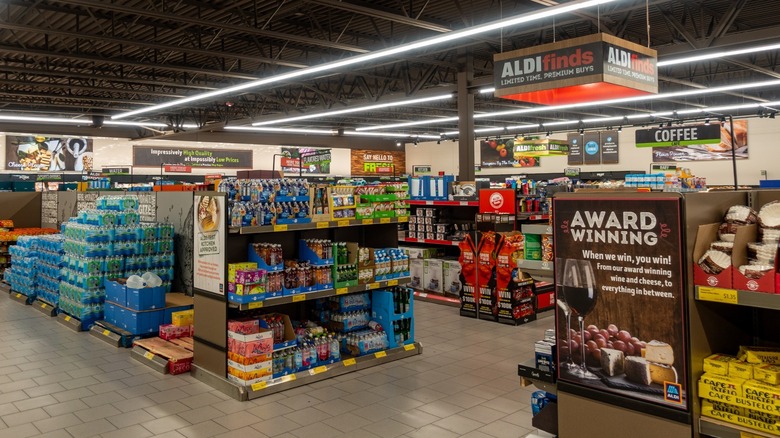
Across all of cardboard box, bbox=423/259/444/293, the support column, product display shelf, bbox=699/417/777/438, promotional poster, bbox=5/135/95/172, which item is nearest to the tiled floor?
product display shelf, bbox=699/417/777/438

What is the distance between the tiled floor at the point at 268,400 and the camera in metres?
4.56

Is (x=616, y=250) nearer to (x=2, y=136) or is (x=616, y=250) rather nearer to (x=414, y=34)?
(x=414, y=34)

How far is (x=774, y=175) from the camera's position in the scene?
781 inches

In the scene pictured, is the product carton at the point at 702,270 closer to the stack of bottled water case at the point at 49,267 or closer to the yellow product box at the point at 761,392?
the yellow product box at the point at 761,392

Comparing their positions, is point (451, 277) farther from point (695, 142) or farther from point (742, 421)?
point (695, 142)

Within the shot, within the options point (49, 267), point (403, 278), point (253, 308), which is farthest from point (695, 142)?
point (49, 267)

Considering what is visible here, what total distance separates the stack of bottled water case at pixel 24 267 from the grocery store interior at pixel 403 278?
67mm

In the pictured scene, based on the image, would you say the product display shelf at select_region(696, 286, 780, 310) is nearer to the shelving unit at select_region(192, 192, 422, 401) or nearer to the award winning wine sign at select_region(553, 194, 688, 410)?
the award winning wine sign at select_region(553, 194, 688, 410)

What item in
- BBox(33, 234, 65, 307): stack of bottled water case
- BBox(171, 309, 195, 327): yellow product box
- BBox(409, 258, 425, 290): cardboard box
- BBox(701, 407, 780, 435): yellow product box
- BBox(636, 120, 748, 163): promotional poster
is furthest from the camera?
BBox(636, 120, 748, 163): promotional poster

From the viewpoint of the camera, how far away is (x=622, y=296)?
6.93ft

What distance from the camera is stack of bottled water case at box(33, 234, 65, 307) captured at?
341 inches

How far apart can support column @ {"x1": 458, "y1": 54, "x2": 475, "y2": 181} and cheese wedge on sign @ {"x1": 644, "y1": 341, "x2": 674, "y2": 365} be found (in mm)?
10877

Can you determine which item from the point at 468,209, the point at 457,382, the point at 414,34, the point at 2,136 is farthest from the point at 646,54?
the point at 2,136

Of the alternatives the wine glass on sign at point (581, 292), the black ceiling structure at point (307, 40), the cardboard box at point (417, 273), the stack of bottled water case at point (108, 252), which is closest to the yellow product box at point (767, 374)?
the wine glass on sign at point (581, 292)
